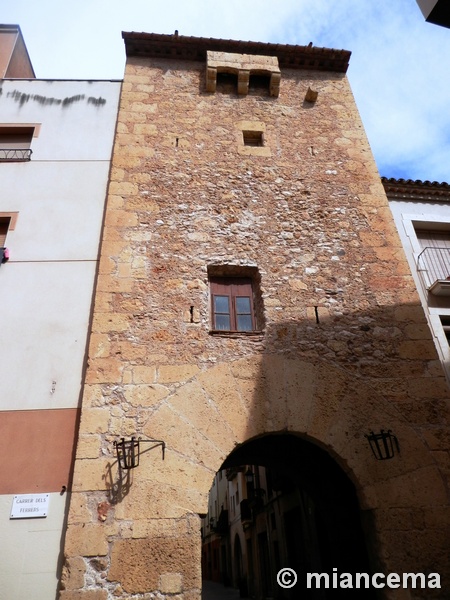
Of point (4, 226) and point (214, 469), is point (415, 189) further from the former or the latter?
point (4, 226)

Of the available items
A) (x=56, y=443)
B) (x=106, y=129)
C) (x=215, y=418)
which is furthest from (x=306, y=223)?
(x=56, y=443)

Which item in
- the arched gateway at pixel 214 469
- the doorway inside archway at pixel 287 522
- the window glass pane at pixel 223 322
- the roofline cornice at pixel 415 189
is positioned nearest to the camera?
the arched gateway at pixel 214 469

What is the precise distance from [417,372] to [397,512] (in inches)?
55.5

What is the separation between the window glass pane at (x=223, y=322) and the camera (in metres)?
4.70

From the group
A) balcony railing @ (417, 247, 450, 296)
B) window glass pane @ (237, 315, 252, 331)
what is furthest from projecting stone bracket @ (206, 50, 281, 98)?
window glass pane @ (237, 315, 252, 331)

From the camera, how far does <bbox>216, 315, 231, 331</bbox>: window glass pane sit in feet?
15.4

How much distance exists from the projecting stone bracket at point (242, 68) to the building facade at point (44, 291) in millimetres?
1455

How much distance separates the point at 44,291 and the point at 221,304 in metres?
1.97

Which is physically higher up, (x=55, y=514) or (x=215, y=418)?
(x=215, y=418)

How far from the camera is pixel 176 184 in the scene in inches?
218

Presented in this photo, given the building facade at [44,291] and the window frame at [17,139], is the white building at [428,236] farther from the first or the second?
the window frame at [17,139]

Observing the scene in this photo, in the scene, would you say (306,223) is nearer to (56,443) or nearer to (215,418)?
(215,418)

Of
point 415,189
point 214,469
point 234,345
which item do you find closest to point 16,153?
point 234,345

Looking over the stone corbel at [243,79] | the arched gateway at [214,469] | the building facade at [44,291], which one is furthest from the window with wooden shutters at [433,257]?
the building facade at [44,291]
